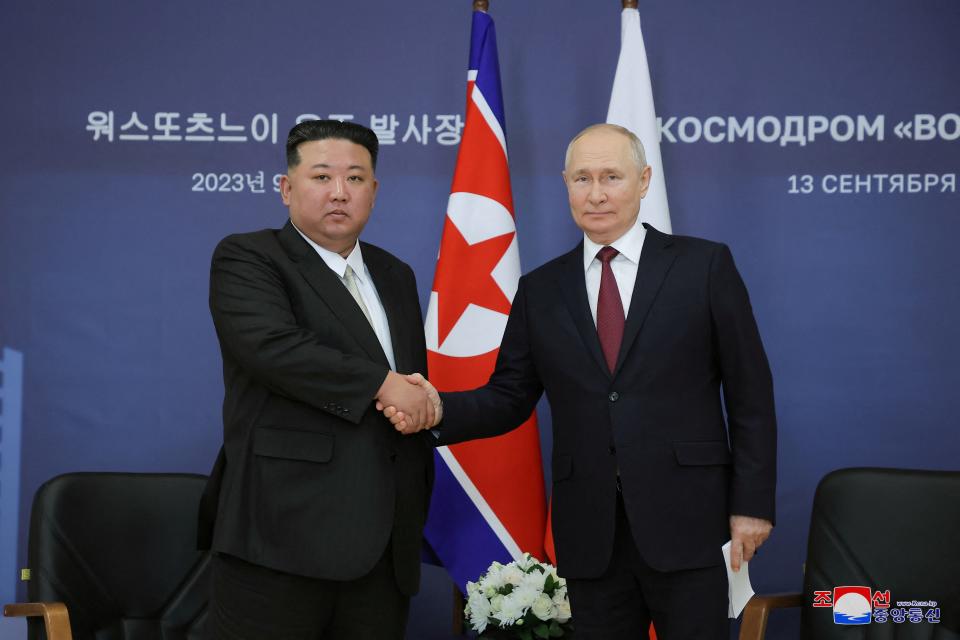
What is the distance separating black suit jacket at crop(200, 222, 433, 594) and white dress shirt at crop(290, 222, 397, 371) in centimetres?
3

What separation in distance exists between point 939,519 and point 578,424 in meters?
1.15

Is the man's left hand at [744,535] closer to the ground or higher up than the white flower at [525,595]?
higher up

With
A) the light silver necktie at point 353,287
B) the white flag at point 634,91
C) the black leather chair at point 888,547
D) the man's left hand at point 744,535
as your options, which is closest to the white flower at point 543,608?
the black leather chair at point 888,547

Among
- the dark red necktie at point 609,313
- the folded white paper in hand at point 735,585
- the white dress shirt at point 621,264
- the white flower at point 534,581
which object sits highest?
the white dress shirt at point 621,264

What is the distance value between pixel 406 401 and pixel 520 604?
88 centimetres

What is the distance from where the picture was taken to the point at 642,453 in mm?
2158

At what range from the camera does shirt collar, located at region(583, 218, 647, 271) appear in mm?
2330

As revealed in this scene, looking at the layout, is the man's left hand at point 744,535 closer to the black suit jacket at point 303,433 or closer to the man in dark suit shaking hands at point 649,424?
the man in dark suit shaking hands at point 649,424

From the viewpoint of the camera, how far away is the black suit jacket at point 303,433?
2.17 meters

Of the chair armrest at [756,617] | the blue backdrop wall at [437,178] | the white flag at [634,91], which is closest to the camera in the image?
the chair armrest at [756,617]

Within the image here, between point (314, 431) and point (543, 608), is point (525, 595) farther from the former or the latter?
point (314, 431)

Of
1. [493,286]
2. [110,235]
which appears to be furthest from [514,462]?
[110,235]

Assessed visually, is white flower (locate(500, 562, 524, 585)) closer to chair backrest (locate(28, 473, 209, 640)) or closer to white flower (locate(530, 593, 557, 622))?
white flower (locate(530, 593, 557, 622))

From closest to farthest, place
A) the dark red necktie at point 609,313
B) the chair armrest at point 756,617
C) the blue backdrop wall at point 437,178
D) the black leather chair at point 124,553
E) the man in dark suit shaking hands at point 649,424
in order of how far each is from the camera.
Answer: the man in dark suit shaking hands at point 649,424, the dark red necktie at point 609,313, the chair armrest at point 756,617, the black leather chair at point 124,553, the blue backdrop wall at point 437,178
